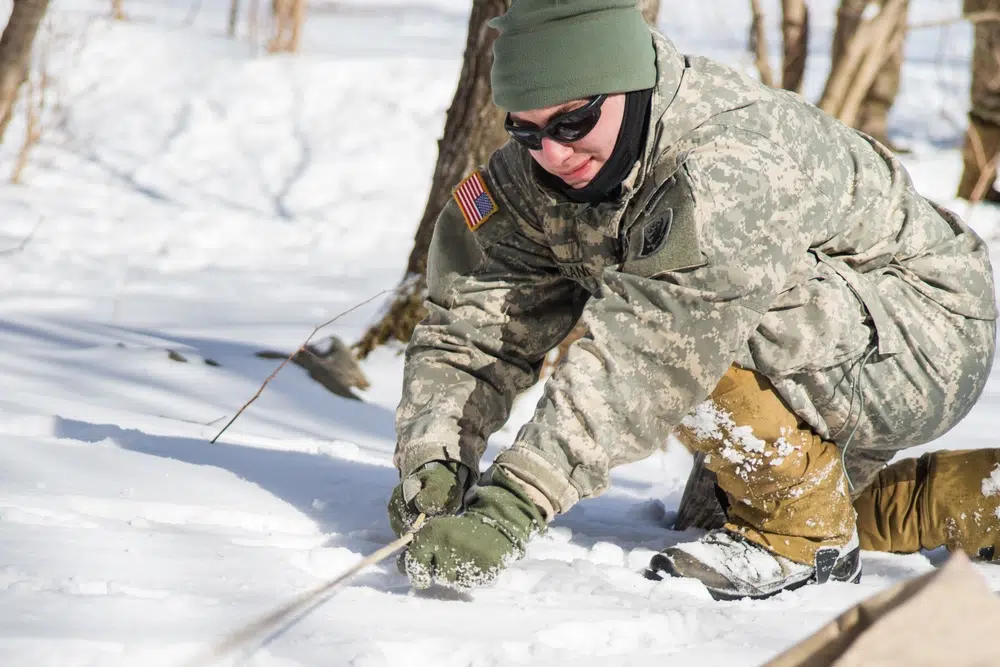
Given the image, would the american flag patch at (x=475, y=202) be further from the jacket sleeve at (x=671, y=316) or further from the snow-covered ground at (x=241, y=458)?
the snow-covered ground at (x=241, y=458)

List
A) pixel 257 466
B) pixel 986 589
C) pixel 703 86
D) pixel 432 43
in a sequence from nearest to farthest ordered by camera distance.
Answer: pixel 986 589
pixel 703 86
pixel 257 466
pixel 432 43

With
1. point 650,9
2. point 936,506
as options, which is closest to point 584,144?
point 936,506

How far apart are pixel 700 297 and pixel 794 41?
4.90 metres

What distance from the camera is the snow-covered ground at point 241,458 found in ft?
4.86

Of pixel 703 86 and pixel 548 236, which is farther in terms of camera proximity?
pixel 548 236

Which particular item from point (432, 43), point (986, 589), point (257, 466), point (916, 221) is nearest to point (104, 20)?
point (432, 43)

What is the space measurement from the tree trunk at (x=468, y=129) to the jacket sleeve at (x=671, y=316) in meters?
1.91

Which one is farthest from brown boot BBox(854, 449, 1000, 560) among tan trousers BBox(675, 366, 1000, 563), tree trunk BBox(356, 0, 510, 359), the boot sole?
tree trunk BBox(356, 0, 510, 359)

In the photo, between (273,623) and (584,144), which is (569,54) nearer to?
(584,144)

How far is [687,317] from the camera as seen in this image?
5.42 feet

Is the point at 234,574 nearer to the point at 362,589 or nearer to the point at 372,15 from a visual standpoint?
the point at 362,589

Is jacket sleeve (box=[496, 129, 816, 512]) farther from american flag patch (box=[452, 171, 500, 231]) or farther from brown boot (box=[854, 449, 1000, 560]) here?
brown boot (box=[854, 449, 1000, 560])

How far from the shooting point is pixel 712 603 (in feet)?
5.88

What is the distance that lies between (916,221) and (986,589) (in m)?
1.25
